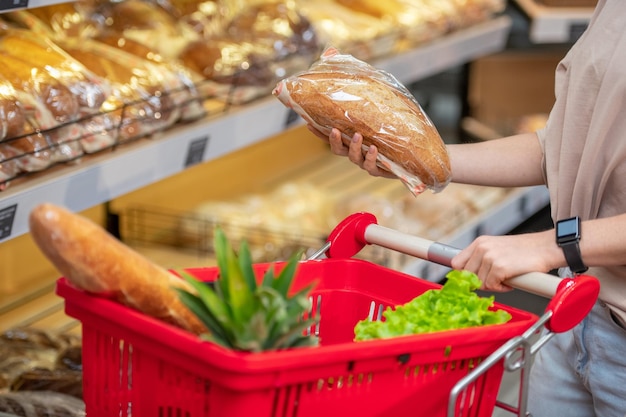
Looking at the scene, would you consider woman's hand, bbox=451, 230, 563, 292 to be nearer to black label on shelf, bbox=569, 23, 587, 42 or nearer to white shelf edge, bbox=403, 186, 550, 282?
white shelf edge, bbox=403, 186, 550, 282

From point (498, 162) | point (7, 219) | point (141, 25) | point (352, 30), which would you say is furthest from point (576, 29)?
point (7, 219)

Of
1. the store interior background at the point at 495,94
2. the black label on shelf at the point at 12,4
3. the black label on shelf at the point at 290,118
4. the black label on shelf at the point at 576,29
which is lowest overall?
the store interior background at the point at 495,94

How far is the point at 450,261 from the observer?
5.10 ft

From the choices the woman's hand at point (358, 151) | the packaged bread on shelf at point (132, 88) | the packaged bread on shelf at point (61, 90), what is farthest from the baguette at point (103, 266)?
the packaged bread on shelf at point (132, 88)

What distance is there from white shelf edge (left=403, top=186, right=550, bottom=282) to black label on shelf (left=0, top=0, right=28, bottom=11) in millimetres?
1490

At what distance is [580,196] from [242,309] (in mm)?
858

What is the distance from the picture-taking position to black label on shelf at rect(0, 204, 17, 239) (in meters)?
1.83

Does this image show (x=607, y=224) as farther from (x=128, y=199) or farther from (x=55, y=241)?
(x=128, y=199)

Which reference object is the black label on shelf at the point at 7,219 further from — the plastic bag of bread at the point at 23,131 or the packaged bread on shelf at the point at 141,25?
the packaged bread on shelf at the point at 141,25

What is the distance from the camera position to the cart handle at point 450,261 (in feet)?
4.46

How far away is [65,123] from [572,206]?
108 cm

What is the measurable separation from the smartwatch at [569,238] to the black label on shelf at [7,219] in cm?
104

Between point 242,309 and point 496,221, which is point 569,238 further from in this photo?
point 496,221

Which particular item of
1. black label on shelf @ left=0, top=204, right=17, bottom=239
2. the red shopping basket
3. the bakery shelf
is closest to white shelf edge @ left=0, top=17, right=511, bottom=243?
black label on shelf @ left=0, top=204, right=17, bottom=239
